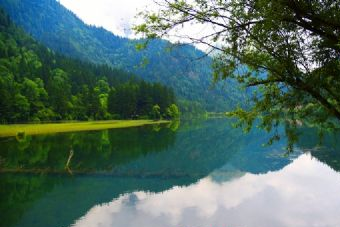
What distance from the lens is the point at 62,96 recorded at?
4614 inches

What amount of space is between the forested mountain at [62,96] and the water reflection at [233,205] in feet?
238

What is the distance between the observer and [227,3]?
9.77 meters

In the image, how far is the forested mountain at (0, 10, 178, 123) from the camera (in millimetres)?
99312

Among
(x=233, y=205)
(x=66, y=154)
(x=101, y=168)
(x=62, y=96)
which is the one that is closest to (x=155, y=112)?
(x=62, y=96)

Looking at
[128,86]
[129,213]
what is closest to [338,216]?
[129,213]

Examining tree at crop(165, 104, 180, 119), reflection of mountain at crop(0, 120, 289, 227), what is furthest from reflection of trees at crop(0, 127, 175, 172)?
tree at crop(165, 104, 180, 119)

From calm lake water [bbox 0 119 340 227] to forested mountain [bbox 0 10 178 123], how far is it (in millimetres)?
51102

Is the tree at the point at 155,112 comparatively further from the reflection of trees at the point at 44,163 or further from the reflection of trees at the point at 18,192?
the reflection of trees at the point at 18,192

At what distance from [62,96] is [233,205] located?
327ft

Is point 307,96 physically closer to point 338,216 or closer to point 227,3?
point 227,3

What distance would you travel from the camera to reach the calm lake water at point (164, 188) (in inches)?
887

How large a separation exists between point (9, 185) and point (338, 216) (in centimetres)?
2493

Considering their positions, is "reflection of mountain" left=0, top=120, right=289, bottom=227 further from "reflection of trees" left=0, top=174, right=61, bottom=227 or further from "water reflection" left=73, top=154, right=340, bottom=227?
"water reflection" left=73, top=154, right=340, bottom=227

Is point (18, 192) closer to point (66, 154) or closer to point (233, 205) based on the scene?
point (233, 205)
